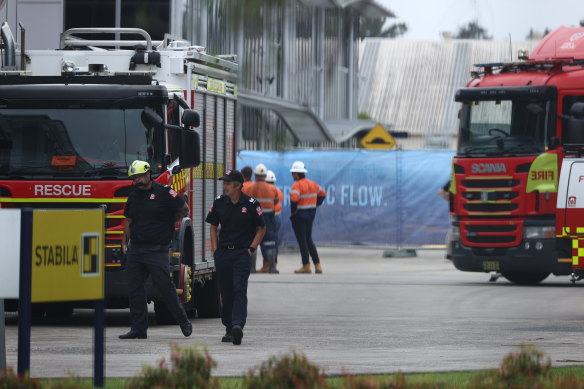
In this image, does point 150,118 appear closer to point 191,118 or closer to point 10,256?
point 191,118

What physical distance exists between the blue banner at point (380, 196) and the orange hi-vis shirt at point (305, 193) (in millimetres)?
4930

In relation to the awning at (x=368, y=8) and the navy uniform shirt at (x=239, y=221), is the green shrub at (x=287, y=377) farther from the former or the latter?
the navy uniform shirt at (x=239, y=221)

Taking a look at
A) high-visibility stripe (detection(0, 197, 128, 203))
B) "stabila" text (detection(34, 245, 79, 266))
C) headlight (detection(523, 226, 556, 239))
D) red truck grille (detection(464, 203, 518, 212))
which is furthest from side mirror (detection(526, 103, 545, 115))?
"stabila" text (detection(34, 245, 79, 266))

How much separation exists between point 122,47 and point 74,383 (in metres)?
9.78

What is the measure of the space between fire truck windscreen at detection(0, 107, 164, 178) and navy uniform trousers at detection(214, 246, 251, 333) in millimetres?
1492

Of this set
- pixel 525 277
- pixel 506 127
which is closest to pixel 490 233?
pixel 525 277

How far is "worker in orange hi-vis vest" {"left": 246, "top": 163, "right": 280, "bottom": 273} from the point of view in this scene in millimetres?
25359

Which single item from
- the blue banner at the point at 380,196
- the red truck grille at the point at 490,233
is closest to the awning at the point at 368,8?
the red truck grille at the point at 490,233

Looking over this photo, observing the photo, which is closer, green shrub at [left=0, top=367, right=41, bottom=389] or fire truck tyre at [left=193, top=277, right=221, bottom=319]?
green shrub at [left=0, top=367, right=41, bottom=389]

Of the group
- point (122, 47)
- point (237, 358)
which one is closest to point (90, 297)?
point (237, 358)

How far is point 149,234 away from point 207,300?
3694mm

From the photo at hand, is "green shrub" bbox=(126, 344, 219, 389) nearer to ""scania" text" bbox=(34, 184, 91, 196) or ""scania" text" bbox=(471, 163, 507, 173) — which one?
""scania" text" bbox=(34, 184, 91, 196)

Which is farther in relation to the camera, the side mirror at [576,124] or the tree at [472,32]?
the side mirror at [576,124]

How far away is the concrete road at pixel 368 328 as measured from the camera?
35.9 feet
